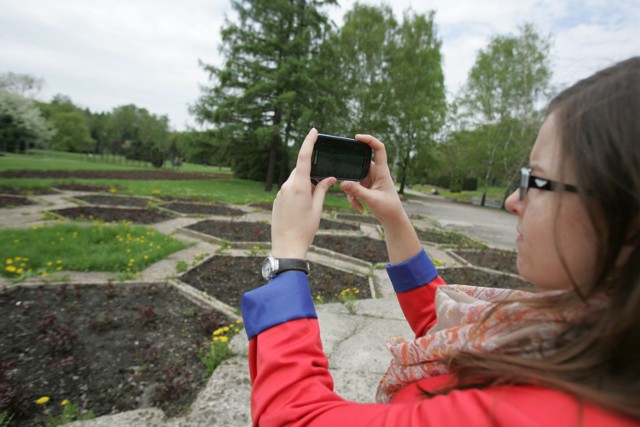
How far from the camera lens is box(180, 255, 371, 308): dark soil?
13.8ft

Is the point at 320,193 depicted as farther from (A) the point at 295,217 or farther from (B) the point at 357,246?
(B) the point at 357,246

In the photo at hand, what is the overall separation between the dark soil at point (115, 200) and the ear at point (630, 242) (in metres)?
10.4

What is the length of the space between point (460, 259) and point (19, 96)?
3950 centimetres

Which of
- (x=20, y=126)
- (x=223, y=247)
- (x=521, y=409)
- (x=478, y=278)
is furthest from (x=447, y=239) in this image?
(x=20, y=126)

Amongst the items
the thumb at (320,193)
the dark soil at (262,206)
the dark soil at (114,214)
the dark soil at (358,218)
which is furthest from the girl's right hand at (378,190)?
the dark soil at (262,206)

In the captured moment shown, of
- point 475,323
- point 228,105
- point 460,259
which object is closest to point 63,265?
point 475,323

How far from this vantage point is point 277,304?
895mm

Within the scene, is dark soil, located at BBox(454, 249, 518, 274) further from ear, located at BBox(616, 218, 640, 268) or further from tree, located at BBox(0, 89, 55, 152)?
tree, located at BBox(0, 89, 55, 152)

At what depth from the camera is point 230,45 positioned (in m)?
17.3

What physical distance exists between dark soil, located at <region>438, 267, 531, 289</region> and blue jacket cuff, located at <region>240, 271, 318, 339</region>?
16.5ft

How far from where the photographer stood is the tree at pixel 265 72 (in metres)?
16.2

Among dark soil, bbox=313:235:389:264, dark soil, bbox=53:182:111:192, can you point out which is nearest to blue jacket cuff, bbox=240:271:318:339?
dark soil, bbox=313:235:389:264

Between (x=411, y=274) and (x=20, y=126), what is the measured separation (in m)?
39.7

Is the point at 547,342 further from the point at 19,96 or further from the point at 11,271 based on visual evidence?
the point at 19,96
